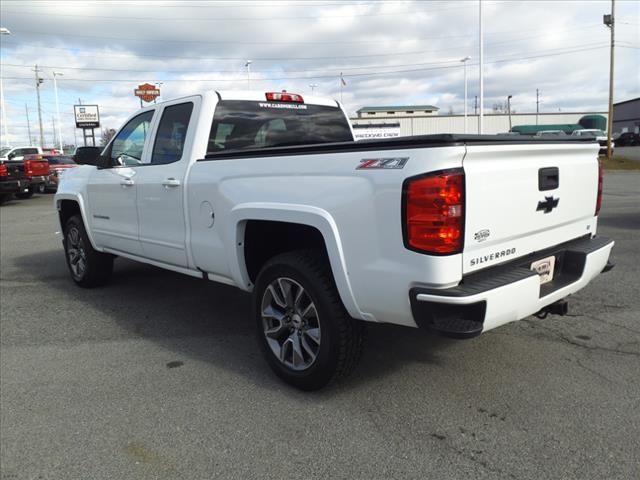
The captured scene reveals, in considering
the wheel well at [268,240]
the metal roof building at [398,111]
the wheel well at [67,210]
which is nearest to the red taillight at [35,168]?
the wheel well at [67,210]

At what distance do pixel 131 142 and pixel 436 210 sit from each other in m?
3.78

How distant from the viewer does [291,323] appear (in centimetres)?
368

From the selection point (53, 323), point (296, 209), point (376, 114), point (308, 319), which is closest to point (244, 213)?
point (296, 209)

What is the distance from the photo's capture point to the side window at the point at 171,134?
15.3 ft

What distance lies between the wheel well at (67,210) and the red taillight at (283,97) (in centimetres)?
295

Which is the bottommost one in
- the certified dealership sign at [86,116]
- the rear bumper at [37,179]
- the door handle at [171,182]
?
the rear bumper at [37,179]

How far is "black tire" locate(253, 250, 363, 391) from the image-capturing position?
332 cm

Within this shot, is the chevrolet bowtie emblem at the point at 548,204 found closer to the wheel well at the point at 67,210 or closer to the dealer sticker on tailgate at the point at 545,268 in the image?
the dealer sticker on tailgate at the point at 545,268

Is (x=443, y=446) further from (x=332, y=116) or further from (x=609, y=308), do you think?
(x=332, y=116)

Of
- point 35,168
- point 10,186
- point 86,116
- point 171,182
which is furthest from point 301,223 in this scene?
point 86,116

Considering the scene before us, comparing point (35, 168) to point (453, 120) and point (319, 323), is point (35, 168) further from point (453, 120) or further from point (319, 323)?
point (453, 120)

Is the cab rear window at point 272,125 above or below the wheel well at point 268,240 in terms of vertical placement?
above

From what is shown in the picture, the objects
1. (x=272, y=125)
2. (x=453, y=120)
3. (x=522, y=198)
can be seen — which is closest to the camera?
(x=522, y=198)

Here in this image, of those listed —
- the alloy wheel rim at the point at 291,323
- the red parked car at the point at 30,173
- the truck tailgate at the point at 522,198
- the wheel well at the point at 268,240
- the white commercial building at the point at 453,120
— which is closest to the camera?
the truck tailgate at the point at 522,198
